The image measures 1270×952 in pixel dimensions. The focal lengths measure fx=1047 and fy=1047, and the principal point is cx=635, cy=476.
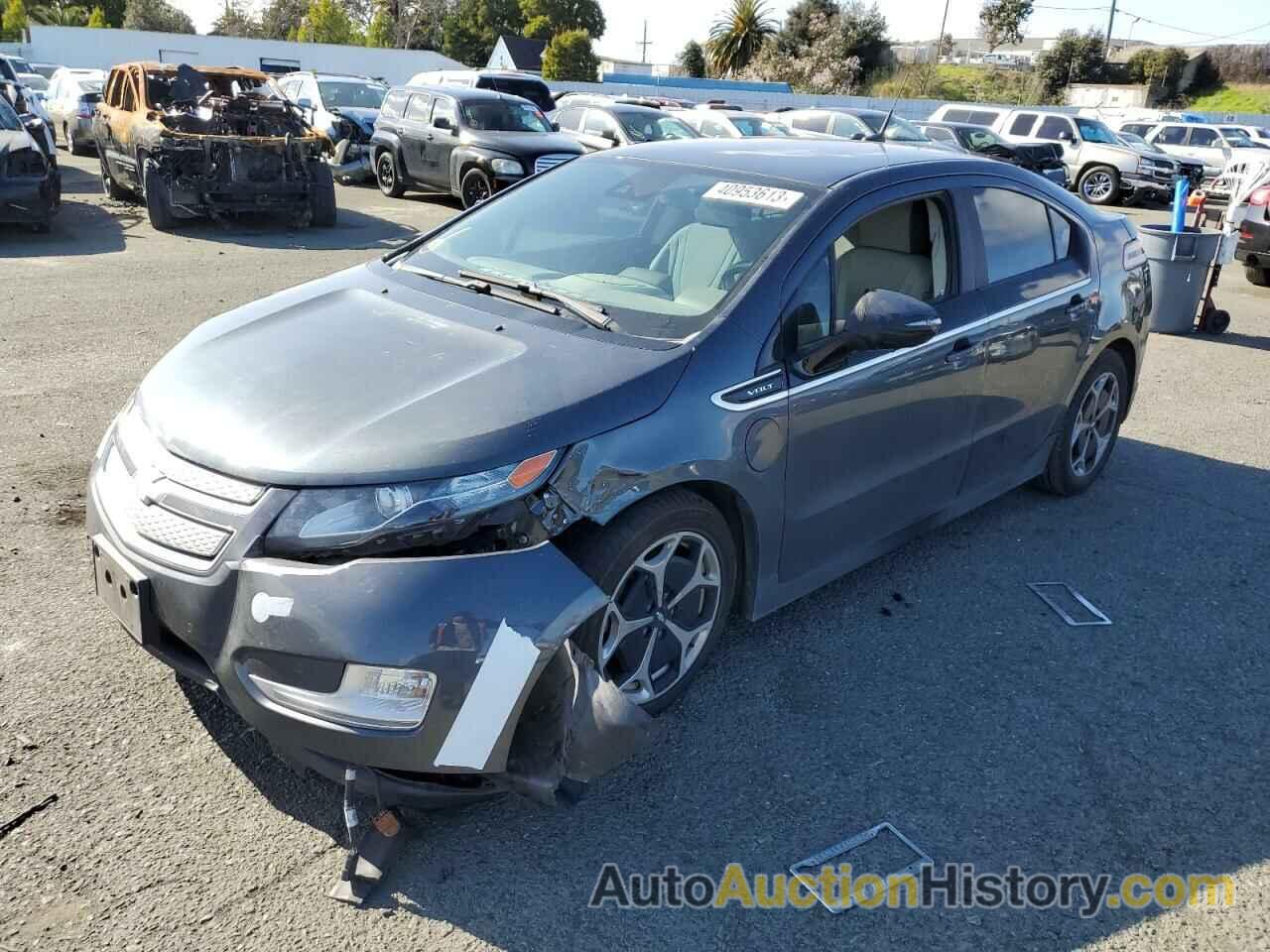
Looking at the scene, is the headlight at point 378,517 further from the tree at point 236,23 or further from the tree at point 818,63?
the tree at point 236,23

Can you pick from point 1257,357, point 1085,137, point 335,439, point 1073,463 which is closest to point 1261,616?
point 1073,463

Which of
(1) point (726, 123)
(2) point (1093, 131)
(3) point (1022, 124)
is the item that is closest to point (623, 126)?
(1) point (726, 123)

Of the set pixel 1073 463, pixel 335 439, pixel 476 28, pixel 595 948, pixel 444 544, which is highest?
pixel 476 28

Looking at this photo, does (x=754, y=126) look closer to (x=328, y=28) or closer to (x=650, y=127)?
(x=650, y=127)

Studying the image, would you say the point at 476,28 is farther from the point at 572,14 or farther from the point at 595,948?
the point at 595,948

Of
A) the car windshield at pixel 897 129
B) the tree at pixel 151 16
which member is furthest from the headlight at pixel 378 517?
the tree at pixel 151 16

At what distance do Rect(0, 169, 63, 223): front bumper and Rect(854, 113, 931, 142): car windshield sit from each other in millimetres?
13867

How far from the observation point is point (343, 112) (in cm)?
1797

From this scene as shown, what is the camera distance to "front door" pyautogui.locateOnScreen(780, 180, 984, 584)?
3508 mm

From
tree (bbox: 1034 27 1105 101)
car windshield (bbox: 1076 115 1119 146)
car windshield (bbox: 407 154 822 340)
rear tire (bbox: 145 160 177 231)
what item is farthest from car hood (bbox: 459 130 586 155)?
tree (bbox: 1034 27 1105 101)

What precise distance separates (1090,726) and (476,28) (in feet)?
231

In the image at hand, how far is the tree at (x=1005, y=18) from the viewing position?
213 ft

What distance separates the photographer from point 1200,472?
5992mm

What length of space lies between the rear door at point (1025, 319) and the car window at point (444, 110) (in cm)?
1141
